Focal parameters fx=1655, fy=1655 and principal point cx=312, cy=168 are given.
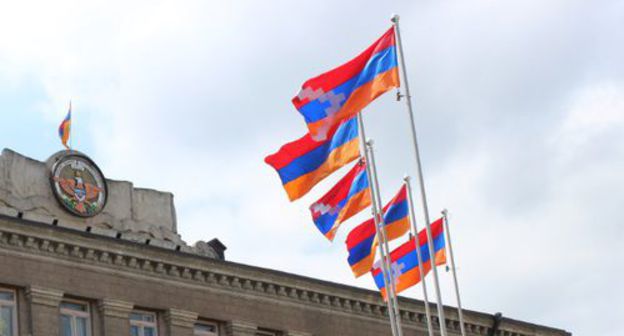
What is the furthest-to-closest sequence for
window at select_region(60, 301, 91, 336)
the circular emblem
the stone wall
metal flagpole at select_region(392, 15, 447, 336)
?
the circular emblem
the stone wall
window at select_region(60, 301, 91, 336)
metal flagpole at select_region(392, 15, 447, 336)

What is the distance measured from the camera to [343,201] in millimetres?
46969

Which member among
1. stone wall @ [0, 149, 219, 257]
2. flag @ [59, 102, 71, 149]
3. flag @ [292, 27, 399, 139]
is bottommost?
flag @ [292, 27, 399, 139]

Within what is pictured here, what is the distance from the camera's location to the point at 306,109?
146 feet

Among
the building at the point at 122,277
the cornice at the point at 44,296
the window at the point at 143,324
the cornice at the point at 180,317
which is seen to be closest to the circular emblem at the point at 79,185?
the building at the point at 122,277

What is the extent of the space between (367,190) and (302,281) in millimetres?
9849

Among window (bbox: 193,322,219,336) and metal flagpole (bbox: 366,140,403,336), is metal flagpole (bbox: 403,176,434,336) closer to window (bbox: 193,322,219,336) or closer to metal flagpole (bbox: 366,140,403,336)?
metal flagpole (bbox: 366,140,403,336)

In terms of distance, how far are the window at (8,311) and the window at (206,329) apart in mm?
6833

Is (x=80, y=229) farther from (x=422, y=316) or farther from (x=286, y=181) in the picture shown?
(x=422, y=316)

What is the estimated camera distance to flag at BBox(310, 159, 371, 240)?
46656 millimetres

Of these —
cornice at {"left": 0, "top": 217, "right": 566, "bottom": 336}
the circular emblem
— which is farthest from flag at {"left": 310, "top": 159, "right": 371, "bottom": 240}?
the circular emblem

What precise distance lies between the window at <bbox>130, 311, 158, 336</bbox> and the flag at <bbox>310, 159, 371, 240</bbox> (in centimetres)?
765

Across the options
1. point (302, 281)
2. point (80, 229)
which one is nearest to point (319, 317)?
point (302, 281)

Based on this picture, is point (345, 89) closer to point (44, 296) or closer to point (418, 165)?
point (418, 165)

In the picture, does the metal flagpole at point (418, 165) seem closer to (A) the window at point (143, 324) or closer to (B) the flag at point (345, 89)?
(B) the flag at point (345, 89)
